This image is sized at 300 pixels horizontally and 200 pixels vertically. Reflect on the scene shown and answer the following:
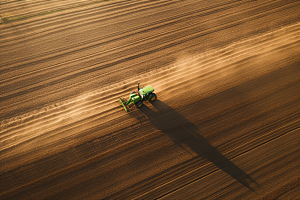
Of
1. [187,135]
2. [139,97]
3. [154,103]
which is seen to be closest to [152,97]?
[154,103]

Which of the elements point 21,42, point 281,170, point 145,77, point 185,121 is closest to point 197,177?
point 185,121

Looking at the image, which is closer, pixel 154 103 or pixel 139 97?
pixel 139 97

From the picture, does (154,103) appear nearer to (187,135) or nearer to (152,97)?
(152,97)

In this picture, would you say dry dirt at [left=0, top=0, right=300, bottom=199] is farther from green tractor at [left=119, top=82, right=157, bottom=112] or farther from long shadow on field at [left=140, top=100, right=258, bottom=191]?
green tractor at [left=119, top=82, right=157, bottom=112]

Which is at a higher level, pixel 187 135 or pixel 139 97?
pixel 139 97

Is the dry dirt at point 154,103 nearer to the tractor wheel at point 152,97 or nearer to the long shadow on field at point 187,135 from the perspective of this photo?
the long shadow on field at point 187,135

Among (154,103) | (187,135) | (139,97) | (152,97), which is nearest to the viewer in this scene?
(187,135)

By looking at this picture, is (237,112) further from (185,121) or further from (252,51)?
(252,51)
